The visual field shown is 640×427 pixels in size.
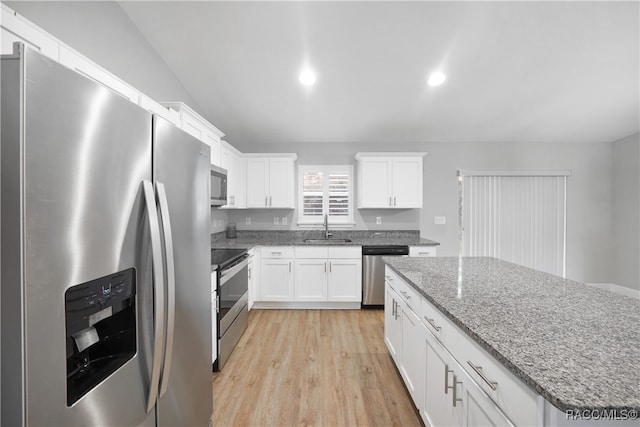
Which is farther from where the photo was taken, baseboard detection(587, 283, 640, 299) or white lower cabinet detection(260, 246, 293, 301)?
baseboard detection(587, 283, 640, 299)

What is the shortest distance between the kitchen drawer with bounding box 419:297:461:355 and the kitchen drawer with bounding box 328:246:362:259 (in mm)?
2042

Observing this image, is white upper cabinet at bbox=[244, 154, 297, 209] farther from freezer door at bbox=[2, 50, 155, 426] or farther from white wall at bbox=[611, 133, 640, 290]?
white wall at bbox=[611, 133, 640, 290]

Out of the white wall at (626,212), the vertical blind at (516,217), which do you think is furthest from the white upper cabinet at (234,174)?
the white wall at (626,212)

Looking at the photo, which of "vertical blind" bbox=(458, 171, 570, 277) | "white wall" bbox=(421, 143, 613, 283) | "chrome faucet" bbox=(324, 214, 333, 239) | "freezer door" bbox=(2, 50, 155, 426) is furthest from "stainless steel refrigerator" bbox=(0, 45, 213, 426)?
"vertical blind" bbox=(458, 171, 570, 277)

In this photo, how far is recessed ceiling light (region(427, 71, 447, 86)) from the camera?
3.02 metres

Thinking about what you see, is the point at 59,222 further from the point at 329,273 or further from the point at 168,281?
the point at 329,273

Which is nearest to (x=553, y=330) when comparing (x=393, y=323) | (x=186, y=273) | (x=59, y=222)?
(x=393, y=323)

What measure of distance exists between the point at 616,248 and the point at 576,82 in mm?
3112

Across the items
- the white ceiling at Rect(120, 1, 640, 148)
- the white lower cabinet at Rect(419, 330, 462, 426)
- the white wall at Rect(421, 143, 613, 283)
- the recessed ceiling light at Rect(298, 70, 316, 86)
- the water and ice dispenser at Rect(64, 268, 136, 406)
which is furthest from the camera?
the white wall at Rect(421, 143, 613, 283)

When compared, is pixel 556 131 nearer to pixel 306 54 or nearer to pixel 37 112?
pixel 306 54

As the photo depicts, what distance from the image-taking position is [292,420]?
174cm

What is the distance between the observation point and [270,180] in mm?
4039

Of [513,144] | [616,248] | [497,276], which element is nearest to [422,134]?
[513,144]

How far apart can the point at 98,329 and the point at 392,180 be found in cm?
377
